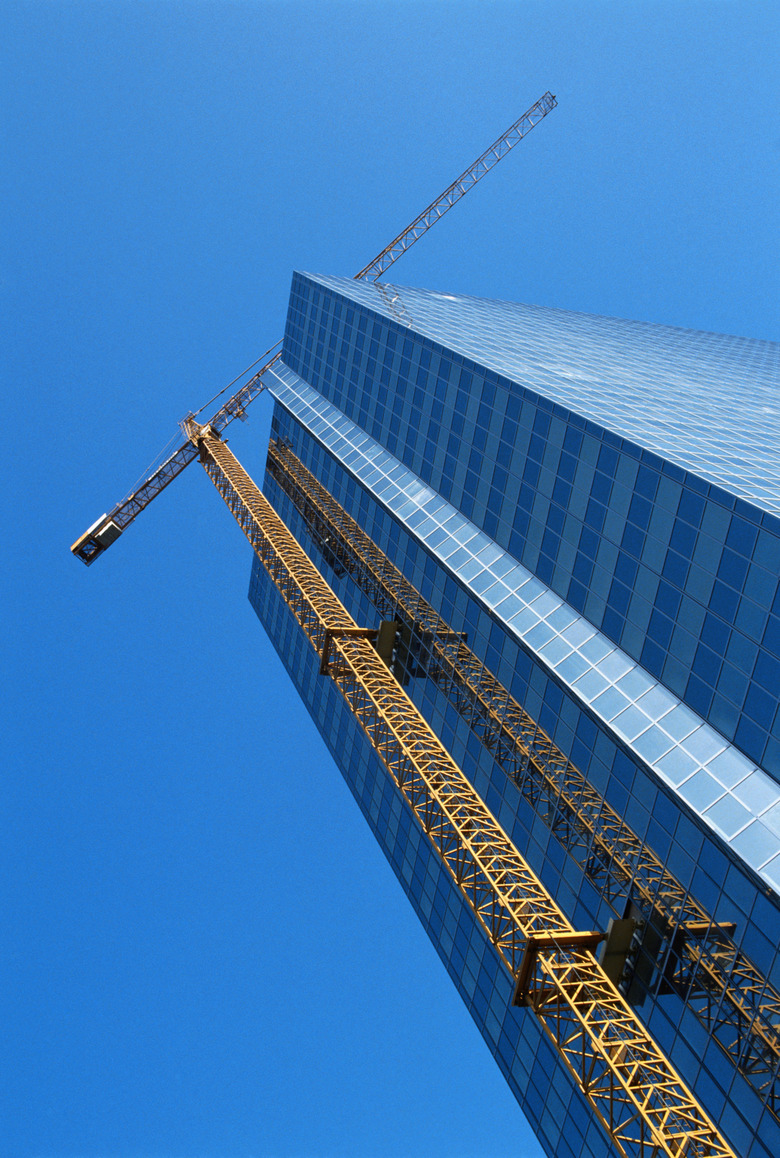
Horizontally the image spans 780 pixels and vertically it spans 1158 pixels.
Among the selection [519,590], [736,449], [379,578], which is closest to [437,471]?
[379,578]

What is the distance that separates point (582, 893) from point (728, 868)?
11.7 meters

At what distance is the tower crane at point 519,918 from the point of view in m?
33.1

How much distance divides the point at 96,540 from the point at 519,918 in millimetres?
65348

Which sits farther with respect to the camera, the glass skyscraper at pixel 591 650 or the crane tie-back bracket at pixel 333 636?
the crane tie-back bracket at pixel 333 636

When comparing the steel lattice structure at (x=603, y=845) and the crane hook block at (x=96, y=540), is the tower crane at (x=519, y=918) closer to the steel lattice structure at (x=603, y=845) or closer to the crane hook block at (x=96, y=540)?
the steel lattice structure at (x=603, y=845)

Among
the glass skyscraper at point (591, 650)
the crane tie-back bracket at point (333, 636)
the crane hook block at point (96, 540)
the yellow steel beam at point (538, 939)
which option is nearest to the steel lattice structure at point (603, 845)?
the glass skyscraper at point (591, 650)

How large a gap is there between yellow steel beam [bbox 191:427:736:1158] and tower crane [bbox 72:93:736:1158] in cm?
7

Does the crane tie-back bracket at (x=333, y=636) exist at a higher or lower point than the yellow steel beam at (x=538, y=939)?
higher

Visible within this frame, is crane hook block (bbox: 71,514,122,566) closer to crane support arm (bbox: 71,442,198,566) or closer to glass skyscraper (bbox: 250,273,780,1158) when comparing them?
crane support arm (bbox: 71,442,198,566)

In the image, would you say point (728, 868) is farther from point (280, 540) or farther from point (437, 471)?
point (280, 540)

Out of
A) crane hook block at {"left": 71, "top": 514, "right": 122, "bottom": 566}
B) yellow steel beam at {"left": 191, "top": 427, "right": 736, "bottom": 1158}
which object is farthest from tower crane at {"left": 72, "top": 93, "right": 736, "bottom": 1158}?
crane hook block at {"left": 71, "top": 514, "right": 122, "bottom": 566}

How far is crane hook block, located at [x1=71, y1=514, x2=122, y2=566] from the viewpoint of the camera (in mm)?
92562

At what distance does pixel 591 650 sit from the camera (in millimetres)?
45500

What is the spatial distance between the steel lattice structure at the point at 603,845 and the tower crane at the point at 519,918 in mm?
2596
